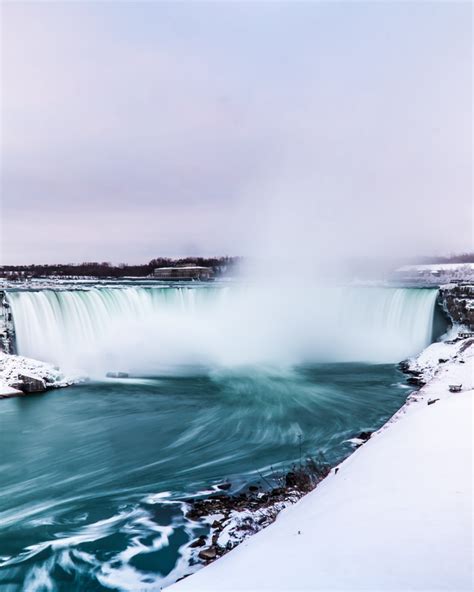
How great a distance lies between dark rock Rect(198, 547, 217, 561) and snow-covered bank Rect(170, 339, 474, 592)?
0.89 meters

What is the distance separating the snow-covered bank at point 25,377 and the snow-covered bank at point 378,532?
1318cm

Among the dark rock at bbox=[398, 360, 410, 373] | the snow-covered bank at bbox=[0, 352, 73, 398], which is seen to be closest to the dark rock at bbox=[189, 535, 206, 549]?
the snow-covered bank at bbox=[0, 352, 73, 398]

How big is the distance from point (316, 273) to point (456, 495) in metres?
41.3

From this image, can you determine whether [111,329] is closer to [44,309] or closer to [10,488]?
[44,309]

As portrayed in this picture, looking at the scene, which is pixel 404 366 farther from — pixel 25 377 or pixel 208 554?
pixel 208 554

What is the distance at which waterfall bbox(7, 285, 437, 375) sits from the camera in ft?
71.5

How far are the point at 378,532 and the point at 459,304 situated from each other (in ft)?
71.7

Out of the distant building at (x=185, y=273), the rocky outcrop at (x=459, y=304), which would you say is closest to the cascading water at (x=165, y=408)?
the rocky outcrop at (x=459, y=304)

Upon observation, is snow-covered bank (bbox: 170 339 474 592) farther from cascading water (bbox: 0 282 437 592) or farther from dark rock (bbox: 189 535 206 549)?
cascading water (bbox: 0 282 437 592)

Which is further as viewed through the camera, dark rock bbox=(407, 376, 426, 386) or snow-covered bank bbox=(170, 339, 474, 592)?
dark rock bbox=(407, 376, 426, 386)

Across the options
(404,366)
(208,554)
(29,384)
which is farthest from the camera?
(404,366)

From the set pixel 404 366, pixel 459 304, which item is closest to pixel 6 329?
pixel 404 366

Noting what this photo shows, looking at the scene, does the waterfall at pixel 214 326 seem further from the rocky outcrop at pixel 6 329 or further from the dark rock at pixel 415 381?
the dark rock at pixel 415 381

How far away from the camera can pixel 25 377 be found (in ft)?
55.2
